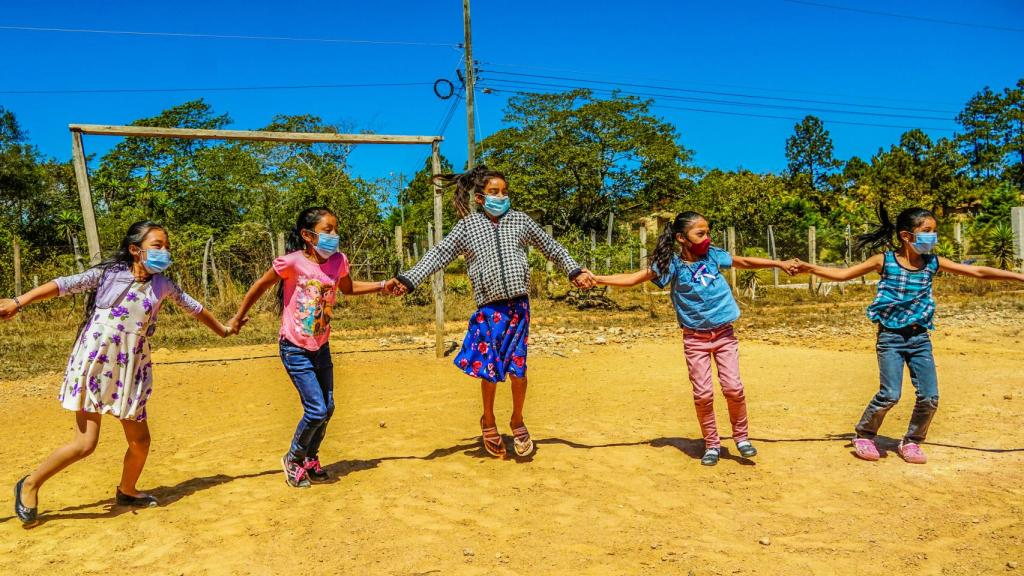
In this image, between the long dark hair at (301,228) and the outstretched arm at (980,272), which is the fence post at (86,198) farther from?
the outstretched arm at (980,272)

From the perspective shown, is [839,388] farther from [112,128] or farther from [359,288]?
[112,128]

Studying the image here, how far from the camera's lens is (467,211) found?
5227 mm

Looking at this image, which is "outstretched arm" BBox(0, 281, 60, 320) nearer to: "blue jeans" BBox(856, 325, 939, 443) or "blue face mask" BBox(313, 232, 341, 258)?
"blue face mask" BBox(313, 232, 341, 258)

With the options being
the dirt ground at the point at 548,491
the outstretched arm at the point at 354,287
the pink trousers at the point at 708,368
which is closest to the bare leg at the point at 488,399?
the dirt ground at the point at 548,491

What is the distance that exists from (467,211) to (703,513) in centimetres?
251

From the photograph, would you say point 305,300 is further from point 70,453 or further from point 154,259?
point 70,453

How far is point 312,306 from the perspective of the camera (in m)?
4.42

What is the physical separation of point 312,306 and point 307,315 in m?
0.06

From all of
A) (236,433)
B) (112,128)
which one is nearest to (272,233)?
(112,128)

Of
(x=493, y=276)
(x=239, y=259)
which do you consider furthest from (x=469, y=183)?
(x=239, y=259)

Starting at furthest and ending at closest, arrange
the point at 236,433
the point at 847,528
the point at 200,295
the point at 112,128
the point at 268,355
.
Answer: the point at 200,295
the point at 268,355
the point at 112,128
the point at 236,433
the point at 847,528

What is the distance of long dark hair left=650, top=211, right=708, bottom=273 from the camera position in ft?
15.9

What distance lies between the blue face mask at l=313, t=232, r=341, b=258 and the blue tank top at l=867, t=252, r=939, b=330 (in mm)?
3428

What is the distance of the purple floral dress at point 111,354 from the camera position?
394 centimetres
